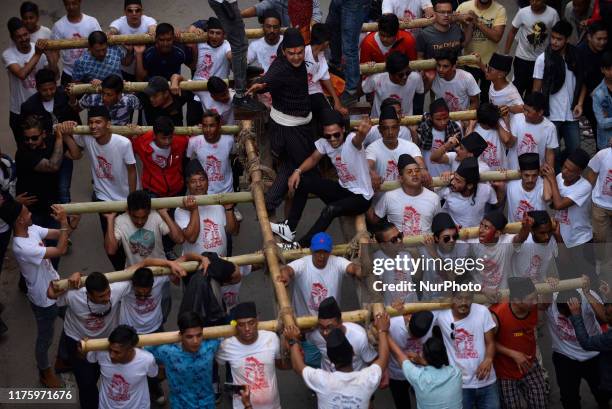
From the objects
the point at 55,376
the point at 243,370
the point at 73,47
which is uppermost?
the point at 73,47

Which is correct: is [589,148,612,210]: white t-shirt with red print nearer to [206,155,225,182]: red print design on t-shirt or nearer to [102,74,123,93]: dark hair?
[206,155,225,182]: red print design on t-shirt

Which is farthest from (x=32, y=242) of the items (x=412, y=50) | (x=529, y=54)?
(x=529, y=54)

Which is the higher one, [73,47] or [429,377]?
[73,47]

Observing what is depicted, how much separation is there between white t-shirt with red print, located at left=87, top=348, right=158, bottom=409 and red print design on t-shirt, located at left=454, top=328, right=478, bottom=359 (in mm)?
2589

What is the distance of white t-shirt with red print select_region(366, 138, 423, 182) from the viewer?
41.8 ft

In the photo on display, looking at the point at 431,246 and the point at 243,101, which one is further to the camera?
the point at 243,101

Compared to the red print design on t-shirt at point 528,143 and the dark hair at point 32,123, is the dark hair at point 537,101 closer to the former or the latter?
the red print design on t-shirt at point 528,143

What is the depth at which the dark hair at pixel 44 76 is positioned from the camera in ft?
44.8

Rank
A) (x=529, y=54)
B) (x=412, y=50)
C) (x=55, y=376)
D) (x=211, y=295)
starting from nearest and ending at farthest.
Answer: (x=211, y=295), (x=55, y=376), (x=412, y=50), (x=529, y=54)

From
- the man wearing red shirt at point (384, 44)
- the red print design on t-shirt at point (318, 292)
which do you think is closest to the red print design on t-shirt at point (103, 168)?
the red print design on t-shirt at point (318, 292)

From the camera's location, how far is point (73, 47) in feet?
47.0

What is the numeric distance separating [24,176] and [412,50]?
4.49 metres

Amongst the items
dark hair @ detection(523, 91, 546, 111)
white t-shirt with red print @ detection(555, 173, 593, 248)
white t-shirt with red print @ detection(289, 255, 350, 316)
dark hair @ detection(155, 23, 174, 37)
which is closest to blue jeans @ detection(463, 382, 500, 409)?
white t-shirt with red print @ detection(289, 255, 350, 316)

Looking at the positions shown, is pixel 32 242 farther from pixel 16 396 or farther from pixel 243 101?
pixel 243 101
